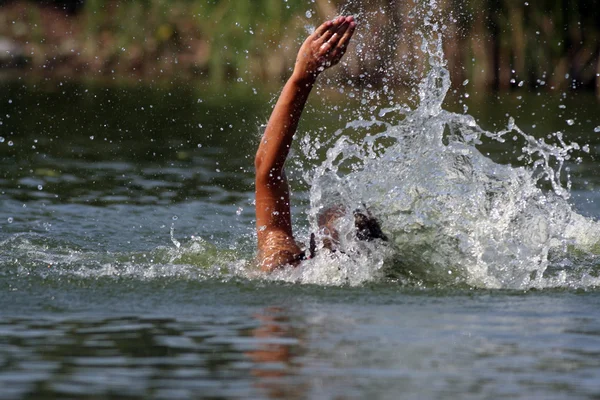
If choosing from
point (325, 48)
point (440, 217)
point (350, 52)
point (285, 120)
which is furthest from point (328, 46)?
point (350, 52)

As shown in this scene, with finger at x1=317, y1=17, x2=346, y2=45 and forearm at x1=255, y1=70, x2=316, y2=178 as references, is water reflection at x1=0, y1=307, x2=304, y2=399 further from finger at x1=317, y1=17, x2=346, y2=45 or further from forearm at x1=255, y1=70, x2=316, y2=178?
finger at x1=317, y1=17, x2=346, y2=45

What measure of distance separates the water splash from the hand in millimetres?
1002

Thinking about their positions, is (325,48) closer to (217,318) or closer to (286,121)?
(286,121)

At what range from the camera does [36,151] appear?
15.0m

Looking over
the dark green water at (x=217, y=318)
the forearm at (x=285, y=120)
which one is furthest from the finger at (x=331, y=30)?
the dark green water at (x=217, y=318)

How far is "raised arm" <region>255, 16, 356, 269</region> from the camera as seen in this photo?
705 centimetres

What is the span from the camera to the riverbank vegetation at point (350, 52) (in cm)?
1981

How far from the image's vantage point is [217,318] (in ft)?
21.4

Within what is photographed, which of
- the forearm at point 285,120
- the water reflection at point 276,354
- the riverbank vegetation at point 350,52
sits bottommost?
the water reflection at point 276,354

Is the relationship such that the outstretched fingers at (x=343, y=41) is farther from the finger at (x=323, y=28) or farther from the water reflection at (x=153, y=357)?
the water reflection at (x=153, y=357)

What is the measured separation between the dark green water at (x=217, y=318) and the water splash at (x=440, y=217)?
195mm

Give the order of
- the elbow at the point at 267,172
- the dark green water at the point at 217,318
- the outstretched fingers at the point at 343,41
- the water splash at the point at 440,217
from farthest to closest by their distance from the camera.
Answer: the water splash at the point at 440,217 → the elbow at the point at 267,172 → the outstretched fingers at the point at 343,41 → the dark green water at the point at 217,318

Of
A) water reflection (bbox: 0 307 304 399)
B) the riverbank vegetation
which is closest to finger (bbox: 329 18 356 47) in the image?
water reflection (bbox: 0 307 304 399)

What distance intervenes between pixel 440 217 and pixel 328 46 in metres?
1.61
